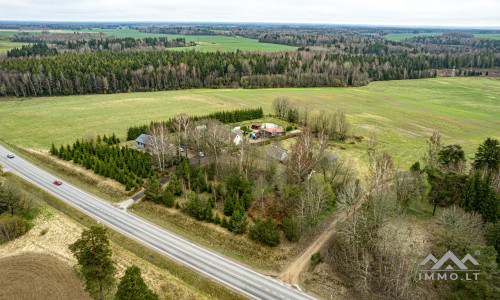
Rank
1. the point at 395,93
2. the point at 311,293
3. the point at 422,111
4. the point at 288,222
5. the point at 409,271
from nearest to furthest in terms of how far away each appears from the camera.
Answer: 1. the point at 409,271
2. the point at 311,293
3. the point at 288,222
4. the point at 422,111
5. the point at 395,93

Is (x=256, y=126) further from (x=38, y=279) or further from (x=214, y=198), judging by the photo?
(x=38, y=279)

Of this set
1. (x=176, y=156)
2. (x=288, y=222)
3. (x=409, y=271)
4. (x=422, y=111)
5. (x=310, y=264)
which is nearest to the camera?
(x=409, y=271)

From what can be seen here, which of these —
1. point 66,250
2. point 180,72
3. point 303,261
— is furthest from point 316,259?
point 180,72

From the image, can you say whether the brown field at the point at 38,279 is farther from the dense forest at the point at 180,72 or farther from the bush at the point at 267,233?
the dense forest at the point at 180,72

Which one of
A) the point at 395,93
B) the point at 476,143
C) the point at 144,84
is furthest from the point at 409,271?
the point at 144,84

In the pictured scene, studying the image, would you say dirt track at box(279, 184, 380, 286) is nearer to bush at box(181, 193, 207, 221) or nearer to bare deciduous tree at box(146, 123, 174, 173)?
bush at box(181, 193, 207, 221)

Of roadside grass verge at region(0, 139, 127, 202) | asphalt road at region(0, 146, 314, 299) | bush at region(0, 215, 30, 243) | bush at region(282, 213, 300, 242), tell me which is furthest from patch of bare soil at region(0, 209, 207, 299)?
bush at region(282, 213, 300, 242)

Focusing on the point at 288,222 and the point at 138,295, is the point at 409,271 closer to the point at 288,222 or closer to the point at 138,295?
the point at 288,222
